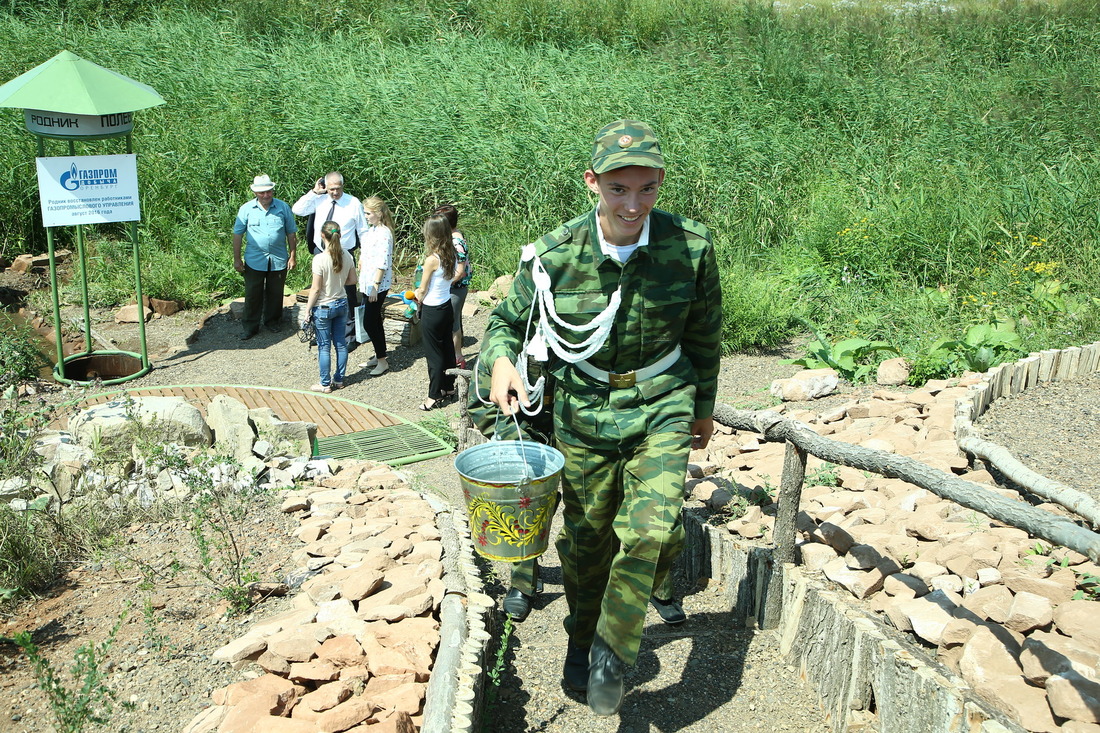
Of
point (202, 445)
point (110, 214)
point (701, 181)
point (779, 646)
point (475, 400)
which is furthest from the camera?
point (701, 181)

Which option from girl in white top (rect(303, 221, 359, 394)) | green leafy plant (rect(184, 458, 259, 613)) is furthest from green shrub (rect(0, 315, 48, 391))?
green leafy plant (rect(184, 458, 259, 613))

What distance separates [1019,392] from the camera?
248 inches

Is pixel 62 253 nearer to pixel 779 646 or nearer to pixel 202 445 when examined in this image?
pixel 202 445

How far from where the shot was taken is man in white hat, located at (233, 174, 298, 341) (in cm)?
1002

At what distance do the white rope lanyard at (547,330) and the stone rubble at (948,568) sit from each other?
1.43 m

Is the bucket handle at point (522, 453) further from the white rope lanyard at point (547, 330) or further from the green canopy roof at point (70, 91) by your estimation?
the green canopy roof at point (70, 91)

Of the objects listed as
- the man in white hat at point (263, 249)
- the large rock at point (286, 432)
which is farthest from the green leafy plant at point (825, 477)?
the man in white hat at point (263, 249)

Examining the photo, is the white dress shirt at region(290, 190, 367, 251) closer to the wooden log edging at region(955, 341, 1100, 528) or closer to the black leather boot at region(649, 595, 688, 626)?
the wooden log edging at region(955, 341, 1100, 528)

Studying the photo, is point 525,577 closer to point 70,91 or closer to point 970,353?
point 970,353

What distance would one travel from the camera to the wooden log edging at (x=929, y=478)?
2.66 meters

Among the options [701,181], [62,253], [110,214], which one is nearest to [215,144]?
[62,253]

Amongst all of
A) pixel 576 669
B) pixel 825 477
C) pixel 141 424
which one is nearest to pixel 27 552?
pixel 141 424

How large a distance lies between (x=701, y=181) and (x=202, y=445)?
7.17m

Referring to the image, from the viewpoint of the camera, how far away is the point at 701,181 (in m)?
11.2
